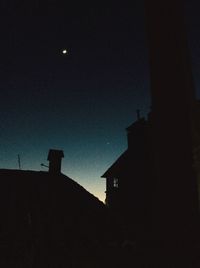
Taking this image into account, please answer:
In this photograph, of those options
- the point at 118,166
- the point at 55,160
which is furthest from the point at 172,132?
the point at 118,166

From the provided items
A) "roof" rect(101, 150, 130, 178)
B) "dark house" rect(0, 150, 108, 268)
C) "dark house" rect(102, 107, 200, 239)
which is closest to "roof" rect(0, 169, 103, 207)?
"dark house" rect(0, 150, 108, 268)

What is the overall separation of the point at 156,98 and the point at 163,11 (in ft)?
1.82

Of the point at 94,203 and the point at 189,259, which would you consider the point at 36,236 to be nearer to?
the point at 94,203

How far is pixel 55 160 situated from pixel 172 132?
16.4 metres

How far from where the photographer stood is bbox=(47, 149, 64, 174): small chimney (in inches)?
693

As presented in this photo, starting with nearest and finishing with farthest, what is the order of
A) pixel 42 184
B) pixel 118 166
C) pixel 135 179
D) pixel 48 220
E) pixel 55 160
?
pixel 48 220
pixel 42 184
pixel 55 160
pixel 135 179
pixel 118 166

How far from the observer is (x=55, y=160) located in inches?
701

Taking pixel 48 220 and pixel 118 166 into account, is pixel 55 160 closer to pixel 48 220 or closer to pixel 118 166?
pixel 48 220

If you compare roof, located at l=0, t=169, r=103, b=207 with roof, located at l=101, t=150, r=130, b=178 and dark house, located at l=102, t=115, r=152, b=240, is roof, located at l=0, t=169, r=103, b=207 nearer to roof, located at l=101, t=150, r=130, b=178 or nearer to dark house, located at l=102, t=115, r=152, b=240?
dark house, located at l=102, t=115, r=152, b=240

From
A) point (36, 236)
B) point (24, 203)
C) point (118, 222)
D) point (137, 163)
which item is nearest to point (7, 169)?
point (24, 203)

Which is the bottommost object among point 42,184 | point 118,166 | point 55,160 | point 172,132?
point 172,132

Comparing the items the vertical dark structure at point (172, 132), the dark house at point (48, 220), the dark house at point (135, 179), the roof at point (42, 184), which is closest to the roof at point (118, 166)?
the dark house at point (135, 179)

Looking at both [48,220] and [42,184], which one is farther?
[42,184]

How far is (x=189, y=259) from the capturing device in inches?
57.6
